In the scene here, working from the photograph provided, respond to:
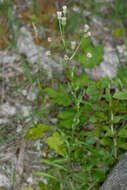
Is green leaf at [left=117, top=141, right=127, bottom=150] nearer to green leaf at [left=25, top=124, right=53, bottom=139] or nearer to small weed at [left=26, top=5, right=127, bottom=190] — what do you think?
small weed at [left=26, top=5, right=127, bottom=190]

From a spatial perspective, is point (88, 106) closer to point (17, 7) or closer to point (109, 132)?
point (109, 132)

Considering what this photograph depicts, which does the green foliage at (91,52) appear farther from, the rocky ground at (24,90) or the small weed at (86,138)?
the rocky ground at (24,90)

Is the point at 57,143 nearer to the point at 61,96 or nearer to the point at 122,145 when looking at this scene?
the point at 61,96

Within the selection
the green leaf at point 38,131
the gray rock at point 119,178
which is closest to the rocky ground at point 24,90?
the green leaf at point 38,131

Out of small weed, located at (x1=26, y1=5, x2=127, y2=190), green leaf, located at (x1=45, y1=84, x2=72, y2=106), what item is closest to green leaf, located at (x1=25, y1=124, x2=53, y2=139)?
small weed, located at (x1=26, y1=5, x2=127, y2=190)

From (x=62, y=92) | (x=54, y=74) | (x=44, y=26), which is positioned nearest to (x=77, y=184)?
(x=62, y=92)
